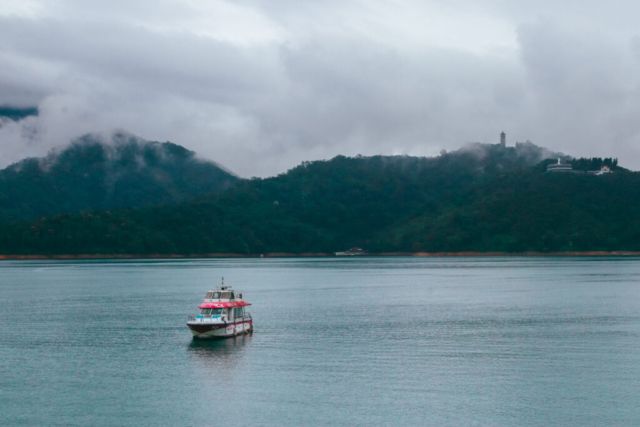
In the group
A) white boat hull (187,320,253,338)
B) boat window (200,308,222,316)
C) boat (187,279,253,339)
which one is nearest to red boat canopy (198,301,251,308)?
boat (187,279,253,339)

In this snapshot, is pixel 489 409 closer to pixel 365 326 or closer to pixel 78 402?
pixel 78 402

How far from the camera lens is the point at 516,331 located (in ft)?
228

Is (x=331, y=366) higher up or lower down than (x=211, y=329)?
lower down

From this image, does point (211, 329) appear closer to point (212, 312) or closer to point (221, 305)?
point (212, 312)

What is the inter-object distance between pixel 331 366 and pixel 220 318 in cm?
1760

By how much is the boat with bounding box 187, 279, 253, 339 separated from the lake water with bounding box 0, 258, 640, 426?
1.30 metres

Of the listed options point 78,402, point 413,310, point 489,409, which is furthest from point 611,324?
point 78,402

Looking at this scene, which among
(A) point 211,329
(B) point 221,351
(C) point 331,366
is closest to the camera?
(C) point 331,366

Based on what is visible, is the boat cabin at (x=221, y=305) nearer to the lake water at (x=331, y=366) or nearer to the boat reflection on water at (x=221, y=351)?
the boat reflection on water at (x=221, y=351)

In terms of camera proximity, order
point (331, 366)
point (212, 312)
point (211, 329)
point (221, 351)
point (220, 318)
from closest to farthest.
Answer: point (331, 366) < point (221, 351) < point (211, 329) < point (220, 318) < point (212, 312)

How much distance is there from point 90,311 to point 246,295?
103 feet

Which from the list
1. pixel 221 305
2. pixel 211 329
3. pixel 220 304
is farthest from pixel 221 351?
pixel 220 304

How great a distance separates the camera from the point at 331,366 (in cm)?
5153

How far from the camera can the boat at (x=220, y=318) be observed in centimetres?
6500
